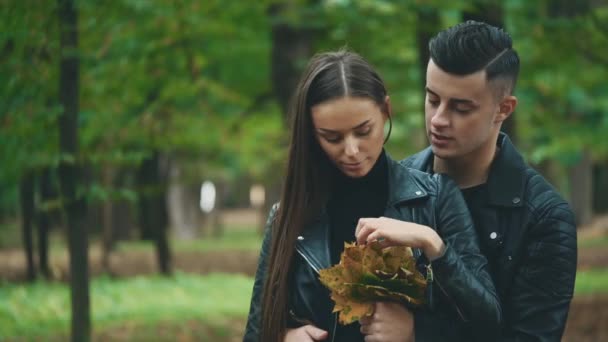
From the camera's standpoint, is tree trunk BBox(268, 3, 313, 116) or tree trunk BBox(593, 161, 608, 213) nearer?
tree trunk BBox(268, 3, 313, 116)

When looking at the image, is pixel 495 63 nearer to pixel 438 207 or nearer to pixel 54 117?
pixel 438 207

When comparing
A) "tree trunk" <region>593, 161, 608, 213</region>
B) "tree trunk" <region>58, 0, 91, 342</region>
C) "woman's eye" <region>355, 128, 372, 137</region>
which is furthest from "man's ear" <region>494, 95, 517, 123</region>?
"tree trunk" <region>593, 161, 608, 213</region>

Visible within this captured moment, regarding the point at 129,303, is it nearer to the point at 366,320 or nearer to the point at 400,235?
the point at 366,320

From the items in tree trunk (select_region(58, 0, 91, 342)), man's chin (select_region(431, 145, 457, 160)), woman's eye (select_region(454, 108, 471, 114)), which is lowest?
tree trunk (select_region(58, 0, 91, 342))

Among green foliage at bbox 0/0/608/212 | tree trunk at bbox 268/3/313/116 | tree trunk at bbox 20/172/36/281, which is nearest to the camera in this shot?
green foliage at bbox 0/0/608/212

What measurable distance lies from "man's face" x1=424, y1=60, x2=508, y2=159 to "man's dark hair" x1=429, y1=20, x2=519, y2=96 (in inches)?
0.9

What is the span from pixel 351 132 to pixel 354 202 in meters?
0.26

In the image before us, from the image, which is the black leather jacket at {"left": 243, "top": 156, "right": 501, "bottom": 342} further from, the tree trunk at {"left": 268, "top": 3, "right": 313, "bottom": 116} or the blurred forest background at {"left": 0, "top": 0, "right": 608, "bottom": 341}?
the tree trunk at {"left": 268, "top": 3, "right": 313, "bottom": 116}

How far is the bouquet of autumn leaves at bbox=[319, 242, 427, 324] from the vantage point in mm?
2594

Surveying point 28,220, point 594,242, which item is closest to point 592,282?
point 28,220

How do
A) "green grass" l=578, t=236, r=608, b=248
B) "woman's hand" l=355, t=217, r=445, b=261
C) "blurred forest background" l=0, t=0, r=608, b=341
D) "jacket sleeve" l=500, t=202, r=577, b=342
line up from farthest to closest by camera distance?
"green grass" l=578, t=236, r=608, b=248
"blurred forest background" l=0, t=0, r=608, b=341
"jacket sleeve" l=500, t=202, r=577, b=342
"woman's hand" l=355, t=217, r=445, b=261

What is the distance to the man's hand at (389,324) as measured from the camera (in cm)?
262

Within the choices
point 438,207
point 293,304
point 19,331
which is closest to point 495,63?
point 438,207

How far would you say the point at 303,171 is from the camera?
2.91 metres
